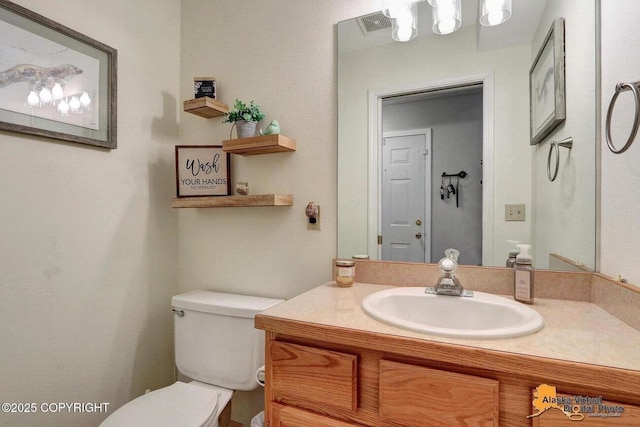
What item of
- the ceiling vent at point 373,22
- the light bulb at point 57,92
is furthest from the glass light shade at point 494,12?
the light bulb at point 57,92

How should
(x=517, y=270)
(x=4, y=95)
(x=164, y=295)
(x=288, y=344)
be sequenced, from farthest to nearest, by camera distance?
(x=164, y=295)
(x=4, y=95)
(x=517, y=270)
(x=288, y=344)

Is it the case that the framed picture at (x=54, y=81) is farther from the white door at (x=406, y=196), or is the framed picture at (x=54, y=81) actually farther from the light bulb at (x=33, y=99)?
the white door at (x=406, y=196)

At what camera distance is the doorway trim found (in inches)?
46.0

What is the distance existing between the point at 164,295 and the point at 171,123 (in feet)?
3.14

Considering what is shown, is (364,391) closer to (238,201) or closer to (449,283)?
(449,283)

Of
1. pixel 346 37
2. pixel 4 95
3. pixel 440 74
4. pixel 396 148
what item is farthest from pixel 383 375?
pixel 4 95

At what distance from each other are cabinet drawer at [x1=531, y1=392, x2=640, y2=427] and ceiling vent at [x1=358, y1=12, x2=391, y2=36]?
53.2 inches

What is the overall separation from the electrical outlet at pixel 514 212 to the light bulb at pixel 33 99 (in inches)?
70.8

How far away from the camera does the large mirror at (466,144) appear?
106 centimetres

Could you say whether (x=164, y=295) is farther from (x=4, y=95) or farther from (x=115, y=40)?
(x=115, y=40)

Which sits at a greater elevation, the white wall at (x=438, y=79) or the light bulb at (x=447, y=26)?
the light bulb at (x=447, y=26)

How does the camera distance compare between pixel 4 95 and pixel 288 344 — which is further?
pixel 4 95

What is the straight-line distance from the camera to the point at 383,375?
0.77 meters

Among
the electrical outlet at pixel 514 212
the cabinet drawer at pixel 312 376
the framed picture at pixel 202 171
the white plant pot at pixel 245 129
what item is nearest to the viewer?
the cabinet drawer at pixel 312 376
